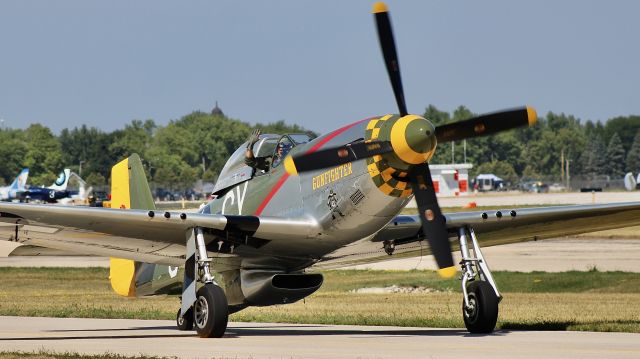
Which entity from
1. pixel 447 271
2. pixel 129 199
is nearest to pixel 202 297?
pixel 447 271

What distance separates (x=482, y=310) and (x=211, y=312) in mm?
4022

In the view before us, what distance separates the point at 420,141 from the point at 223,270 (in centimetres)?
589

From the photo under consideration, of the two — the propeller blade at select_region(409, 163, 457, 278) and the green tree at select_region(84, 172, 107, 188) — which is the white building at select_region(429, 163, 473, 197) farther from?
the propeller blade at select_region(409, 163, 457, 278)

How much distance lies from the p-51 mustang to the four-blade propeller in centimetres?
2

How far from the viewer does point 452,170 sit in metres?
128

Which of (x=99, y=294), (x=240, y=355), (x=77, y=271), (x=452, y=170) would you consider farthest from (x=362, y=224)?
(x=452, y=170)

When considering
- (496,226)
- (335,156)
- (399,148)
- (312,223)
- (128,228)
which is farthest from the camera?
(496,226)

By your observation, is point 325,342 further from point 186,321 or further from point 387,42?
point 387,42

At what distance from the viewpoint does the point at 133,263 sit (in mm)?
20688

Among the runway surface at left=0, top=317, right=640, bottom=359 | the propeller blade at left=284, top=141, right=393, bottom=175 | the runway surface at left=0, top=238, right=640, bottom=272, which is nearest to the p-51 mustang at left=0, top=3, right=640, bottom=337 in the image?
the propeller blade at left=284, top=141, right=393, bottom=175

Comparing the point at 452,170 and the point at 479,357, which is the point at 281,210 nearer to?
the point at 479,357

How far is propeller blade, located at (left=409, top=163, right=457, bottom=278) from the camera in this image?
48.3ft

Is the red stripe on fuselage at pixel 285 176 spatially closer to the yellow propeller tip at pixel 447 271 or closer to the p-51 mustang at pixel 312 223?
the p-51 mustang at pixel 312 223

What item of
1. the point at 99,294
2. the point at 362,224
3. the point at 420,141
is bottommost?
the point at 99,294
